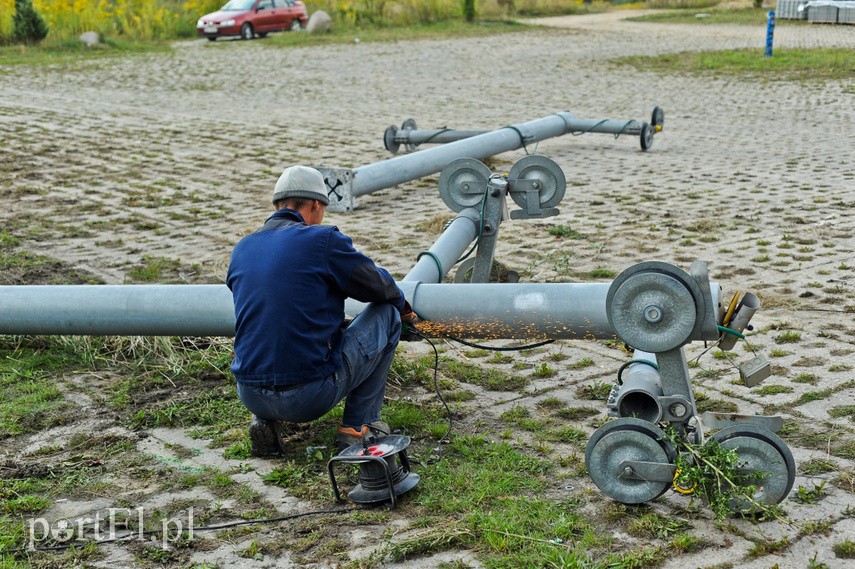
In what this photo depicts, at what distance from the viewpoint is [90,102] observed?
17312 millimetres

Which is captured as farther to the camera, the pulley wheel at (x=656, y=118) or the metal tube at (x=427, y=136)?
the pulley wheel at (x=656, y=118)

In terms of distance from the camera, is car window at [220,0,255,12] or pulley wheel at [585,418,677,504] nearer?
pulley wheel at [585,418,677,504]

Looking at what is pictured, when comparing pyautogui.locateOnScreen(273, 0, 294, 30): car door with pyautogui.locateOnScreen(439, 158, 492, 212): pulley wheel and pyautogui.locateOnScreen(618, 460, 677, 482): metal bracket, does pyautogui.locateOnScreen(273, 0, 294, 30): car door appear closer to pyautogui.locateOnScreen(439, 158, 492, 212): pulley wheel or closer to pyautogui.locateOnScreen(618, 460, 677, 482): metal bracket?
pyautogui.locateOnScreen(439, 158, 492, 212): pulley wheel

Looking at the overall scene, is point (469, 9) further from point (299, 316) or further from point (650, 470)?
point (650, 470)

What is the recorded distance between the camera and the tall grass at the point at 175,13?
28.5m

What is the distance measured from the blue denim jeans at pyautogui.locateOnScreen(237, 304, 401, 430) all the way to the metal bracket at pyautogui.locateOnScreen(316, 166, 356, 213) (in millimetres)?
5058

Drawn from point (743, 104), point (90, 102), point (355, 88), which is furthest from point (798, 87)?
point (90, 102)

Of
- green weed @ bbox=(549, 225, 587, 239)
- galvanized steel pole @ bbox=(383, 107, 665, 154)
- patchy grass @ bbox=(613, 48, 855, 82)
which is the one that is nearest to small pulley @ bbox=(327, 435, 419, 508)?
green weed @ bbox=(549, 225, 587, 239)

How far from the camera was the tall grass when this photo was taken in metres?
28.5

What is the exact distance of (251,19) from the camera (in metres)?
30.9

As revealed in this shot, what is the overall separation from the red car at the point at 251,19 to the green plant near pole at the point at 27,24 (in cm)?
490

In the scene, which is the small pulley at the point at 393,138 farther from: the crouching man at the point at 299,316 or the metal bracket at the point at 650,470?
Result: the metal bracket at the point at 650,470

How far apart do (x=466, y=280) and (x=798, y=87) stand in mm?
13613

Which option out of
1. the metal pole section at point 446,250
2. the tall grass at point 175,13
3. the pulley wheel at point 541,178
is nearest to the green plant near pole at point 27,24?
the tall grass at point 175,13
